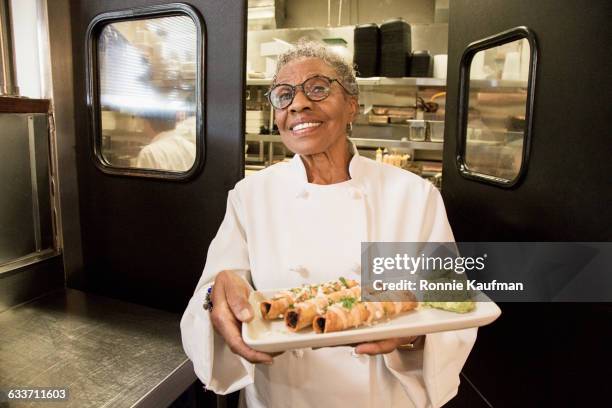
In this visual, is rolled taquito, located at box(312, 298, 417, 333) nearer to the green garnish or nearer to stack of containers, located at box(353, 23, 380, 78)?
the green garnish

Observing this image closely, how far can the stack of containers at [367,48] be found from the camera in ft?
12.7

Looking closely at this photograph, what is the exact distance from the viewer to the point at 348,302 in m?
1.08

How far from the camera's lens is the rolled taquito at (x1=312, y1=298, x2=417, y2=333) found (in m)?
1.03

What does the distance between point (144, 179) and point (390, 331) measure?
1.40m

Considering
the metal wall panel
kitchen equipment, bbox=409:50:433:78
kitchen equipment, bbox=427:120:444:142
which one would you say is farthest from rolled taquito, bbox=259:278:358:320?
kitchen equipment, bbox=409:50:433:78

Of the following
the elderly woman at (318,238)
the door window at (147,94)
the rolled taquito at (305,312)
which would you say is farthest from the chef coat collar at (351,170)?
the door window at (147,94)

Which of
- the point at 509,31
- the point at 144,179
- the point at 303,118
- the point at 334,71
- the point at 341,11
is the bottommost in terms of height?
the point at 144,179

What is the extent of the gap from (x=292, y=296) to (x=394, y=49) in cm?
320

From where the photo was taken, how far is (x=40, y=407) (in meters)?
1.33

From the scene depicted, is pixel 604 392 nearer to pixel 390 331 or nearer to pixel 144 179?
pixel 390 331

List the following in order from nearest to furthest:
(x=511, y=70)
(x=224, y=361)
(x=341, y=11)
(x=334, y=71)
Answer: (x=224, y=361) < (x=334, y=71) < (x=511, y=70) < (x=341, y=11)

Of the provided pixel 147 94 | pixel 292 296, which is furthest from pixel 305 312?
pixel 147 94

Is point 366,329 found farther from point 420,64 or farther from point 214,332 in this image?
point 420,64

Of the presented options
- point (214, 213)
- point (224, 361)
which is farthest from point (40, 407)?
point (214, 213)
